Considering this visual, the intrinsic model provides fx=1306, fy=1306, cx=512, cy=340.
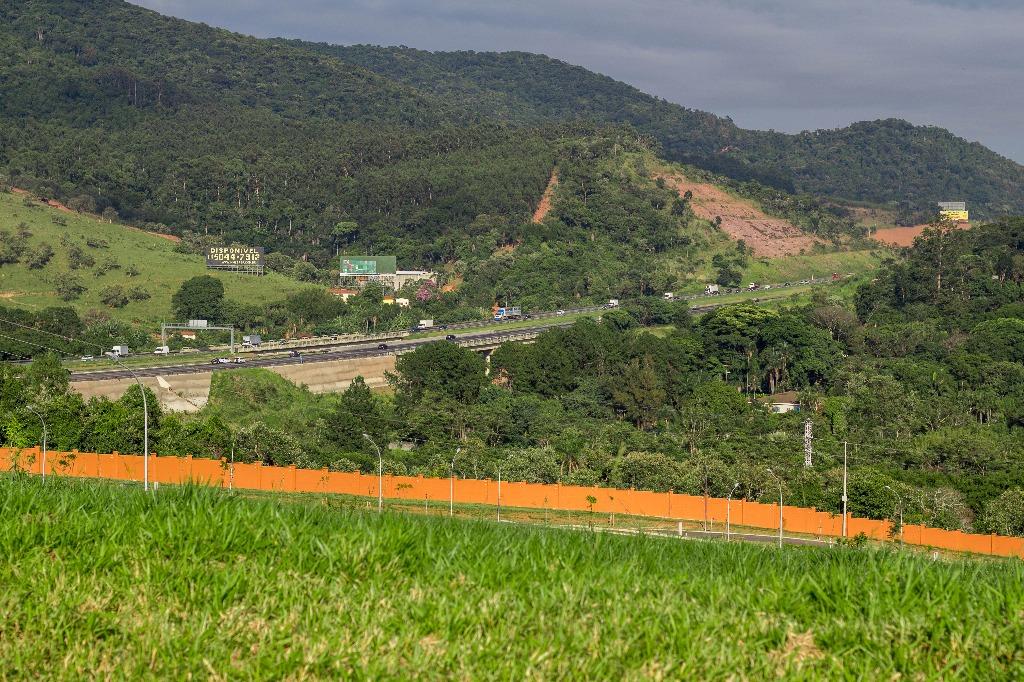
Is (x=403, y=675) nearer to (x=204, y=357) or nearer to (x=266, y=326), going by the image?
(x=204, y=357)

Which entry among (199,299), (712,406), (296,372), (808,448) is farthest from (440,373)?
(199,299)

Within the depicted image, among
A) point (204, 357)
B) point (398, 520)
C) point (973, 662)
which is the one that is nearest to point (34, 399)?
point (204, 357)

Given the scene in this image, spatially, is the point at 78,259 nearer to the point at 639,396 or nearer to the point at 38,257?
the point at 38,257

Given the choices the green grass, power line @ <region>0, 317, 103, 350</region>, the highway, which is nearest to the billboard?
the highway

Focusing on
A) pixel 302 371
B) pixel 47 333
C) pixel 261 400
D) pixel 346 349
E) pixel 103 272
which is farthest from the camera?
pixel 103 272

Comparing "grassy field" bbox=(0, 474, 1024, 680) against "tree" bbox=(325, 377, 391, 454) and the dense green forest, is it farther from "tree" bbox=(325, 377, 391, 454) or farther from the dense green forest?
"tree" bbox=(325, 377, 391, 454)
